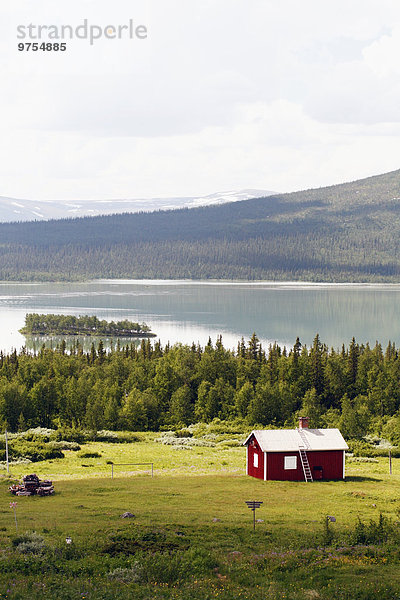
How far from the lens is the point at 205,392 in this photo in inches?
3184

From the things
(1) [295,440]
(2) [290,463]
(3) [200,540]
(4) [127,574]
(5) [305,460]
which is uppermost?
(4) [127,574]

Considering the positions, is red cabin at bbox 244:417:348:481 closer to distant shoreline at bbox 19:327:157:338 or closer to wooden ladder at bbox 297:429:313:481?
wooden ladder at bbox 297:429:313:481

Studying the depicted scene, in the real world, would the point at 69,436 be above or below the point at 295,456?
below

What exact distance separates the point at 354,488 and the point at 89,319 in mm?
138336

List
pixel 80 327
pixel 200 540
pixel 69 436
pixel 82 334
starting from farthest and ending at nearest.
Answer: pixel 80 327
pixel 82 334
pixel 69 436
pixel 200 540

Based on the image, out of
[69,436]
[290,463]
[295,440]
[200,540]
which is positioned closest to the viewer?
[200,540]

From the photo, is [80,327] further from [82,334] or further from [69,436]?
[69,436]

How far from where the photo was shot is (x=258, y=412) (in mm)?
74750

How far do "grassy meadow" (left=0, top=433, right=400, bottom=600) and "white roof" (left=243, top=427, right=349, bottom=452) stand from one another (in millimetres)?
2317

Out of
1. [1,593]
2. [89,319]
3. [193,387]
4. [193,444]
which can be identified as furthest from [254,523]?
[89,319]

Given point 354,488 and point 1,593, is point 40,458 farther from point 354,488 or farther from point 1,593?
point 1,593

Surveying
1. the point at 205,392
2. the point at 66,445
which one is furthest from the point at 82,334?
the point at 66,445

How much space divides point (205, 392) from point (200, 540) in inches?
2067

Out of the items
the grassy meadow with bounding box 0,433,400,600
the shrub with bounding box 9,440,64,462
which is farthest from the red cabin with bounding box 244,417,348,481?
the shrub with bounding box 9,440,64,462
